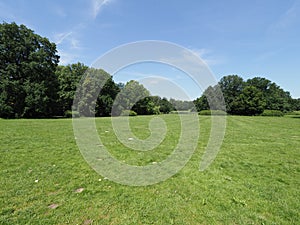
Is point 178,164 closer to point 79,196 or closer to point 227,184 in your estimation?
point 227,184

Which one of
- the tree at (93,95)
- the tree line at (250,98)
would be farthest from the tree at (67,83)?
the tree line at (250,98)

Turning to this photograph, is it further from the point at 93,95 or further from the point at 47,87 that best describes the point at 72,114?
the point at 93,95

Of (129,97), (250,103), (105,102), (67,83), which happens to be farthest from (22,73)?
(250,103)

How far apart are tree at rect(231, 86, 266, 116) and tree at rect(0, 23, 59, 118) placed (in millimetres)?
57412

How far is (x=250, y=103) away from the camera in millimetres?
55219

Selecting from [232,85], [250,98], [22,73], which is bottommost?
[22,73]

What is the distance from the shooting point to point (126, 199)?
10.1 feet

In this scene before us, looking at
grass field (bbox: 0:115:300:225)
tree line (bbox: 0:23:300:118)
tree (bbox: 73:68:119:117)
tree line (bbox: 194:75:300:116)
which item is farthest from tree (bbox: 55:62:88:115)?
tree line (bbox: 194:75:300:116)

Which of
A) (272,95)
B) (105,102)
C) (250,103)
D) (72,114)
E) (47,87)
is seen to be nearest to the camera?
(47,87)

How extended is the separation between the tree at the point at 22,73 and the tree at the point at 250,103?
5741 centimetres

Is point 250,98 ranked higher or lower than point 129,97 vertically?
higher

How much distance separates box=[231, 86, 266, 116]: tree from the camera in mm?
54656

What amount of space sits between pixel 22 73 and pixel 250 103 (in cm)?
6132

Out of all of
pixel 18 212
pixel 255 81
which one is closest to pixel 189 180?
pixel 18 212
